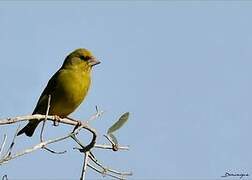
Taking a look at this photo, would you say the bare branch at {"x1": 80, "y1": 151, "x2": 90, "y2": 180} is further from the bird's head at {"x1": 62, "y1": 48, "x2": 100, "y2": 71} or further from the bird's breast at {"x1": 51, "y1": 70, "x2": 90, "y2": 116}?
the bird's head at {"x1": 62, "y1": 48, "x2": 100, "y2": 71}

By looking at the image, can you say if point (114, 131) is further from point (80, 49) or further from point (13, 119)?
point (80, 49)

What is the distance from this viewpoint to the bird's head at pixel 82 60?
6.99m

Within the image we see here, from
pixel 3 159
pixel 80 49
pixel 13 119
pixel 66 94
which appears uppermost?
pixel 80 49

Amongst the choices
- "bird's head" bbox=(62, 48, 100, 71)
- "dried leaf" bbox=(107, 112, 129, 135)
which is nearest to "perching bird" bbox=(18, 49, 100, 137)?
"bird's head" bbox=(62, 48, 100, 71)

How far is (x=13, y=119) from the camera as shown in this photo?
3000 mm

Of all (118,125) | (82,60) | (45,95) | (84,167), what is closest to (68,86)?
(45,95)

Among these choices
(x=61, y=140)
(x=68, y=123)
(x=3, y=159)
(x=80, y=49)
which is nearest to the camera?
(x=3, y=159)

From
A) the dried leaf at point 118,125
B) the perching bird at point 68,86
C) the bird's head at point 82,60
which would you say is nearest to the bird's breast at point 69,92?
the perching bird at point 68,86

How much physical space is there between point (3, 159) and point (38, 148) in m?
0.16

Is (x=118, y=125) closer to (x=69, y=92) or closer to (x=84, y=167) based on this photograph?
(x=84, y=167)

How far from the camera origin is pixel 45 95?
6699 millimetres

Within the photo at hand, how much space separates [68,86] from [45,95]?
0.89 ft

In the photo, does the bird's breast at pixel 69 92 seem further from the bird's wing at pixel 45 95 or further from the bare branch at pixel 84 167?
the bare branch at pixel 84 167

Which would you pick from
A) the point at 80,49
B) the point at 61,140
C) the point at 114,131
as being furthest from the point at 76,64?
the point at 61,140
